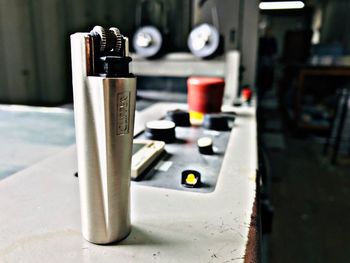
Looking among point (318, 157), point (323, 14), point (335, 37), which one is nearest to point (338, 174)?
point (318, 157)

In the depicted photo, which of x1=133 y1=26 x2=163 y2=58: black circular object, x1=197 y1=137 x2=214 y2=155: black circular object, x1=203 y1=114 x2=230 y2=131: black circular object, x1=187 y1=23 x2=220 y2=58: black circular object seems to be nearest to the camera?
x1=197 y1=137 x2=214 y2=155: black circular object

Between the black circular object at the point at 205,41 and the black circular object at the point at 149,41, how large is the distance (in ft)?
0.72

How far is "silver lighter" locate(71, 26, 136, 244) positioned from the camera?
1.26 feet

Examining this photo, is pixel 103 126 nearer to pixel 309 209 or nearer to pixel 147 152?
pixel 147 152

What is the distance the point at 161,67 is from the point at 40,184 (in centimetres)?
138

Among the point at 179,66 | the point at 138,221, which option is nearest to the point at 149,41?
the point at 179,66

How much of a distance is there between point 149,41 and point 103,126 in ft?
5.09

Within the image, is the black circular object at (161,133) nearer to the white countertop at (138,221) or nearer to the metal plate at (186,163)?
the metal plate at (186,163)

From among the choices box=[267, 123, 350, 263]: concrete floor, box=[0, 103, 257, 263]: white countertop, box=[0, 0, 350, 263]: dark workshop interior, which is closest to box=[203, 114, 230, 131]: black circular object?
box=[0, 0, 350, 263]: dark workshop interior

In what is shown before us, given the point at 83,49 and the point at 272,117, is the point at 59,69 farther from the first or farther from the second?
the point at 272,117

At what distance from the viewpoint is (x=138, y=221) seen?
518 millimetres

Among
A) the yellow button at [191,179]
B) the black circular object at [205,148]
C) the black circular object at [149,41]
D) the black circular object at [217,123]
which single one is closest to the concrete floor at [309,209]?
the black circular object at [217,123]

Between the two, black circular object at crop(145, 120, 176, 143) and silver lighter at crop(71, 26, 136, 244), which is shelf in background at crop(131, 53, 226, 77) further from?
silver lighter at crop(71, 26, 136, 244)

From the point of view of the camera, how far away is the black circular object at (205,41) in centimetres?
172
